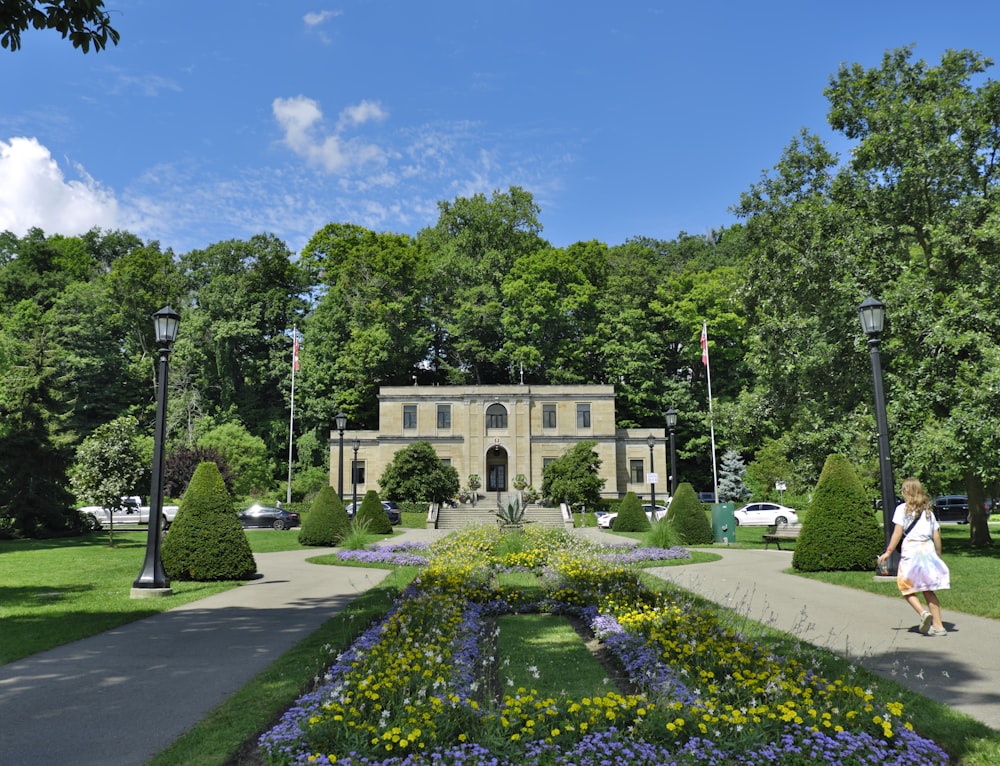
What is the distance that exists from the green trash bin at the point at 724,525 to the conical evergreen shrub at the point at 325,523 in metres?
14.4

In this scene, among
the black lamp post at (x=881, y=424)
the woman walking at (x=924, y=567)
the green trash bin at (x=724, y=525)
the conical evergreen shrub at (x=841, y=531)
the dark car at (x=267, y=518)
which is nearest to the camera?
the woman walking at (x=924, y=567)

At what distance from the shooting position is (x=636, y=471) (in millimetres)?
56938

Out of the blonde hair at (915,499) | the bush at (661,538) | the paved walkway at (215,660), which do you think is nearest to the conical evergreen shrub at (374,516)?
the bush at (661,538)

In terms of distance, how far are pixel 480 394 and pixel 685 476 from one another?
64.1 feet

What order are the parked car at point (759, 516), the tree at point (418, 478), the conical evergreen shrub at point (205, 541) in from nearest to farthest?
the conical evergreen shrub at point (205, 541)
the parked car at point (759, 516)
the tree at point (418, 478)

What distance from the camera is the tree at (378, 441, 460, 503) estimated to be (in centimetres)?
4794

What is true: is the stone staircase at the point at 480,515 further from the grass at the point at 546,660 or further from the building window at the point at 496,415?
the grass at the point at 546,660

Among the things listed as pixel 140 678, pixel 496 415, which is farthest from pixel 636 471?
pixel 140 678

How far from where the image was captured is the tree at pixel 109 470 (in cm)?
2650

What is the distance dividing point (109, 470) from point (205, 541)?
1389 cm

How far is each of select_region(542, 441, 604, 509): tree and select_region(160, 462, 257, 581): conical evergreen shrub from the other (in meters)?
32.9

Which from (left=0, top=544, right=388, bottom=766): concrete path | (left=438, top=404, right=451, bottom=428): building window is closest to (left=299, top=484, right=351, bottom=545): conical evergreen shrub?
(left=0, top=544, right=388, bottom=766): concrete path

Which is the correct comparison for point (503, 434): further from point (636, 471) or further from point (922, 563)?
point (922, 563)

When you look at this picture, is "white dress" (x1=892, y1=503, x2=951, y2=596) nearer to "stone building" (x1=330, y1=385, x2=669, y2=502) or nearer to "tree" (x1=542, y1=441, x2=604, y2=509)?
"tree" (x1=542, y1=441, x2=604, y2=509)
